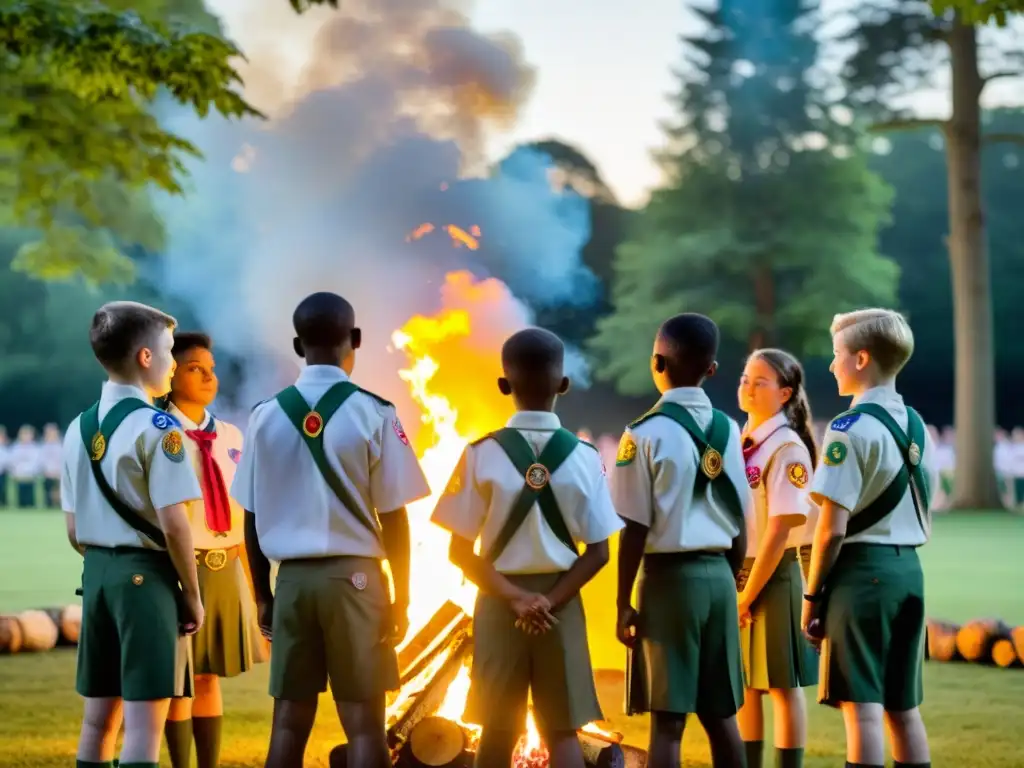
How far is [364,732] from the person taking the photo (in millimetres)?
4805

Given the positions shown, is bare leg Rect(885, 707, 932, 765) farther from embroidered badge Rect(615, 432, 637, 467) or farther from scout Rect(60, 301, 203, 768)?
scout Rect(60, 301, 203, 768)

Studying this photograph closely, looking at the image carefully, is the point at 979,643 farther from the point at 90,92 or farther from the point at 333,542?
the point at 90,92

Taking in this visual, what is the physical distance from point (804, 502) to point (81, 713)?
4.57 meters

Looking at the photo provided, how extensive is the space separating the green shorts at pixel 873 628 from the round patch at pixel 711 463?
621 mm

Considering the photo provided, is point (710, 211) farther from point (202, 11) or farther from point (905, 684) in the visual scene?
point (905, 684)

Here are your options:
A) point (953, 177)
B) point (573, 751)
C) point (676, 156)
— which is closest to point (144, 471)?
point (573, 751)

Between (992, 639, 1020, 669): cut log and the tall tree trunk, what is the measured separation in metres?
17.0

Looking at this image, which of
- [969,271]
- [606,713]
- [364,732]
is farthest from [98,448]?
[969,271]

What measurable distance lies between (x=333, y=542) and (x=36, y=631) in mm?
6463

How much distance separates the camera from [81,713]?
796 cm

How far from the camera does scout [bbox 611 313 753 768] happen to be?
491 cm

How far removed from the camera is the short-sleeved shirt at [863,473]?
5078 mm

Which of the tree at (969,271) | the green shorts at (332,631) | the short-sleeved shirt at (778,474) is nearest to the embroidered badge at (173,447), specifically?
Result: the green shorts at (332,631)

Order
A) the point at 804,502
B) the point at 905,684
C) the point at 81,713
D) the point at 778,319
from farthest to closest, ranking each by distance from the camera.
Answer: the point at 778,319 < the point at 81,713 < the point at 804,502 < the point at 905,684
